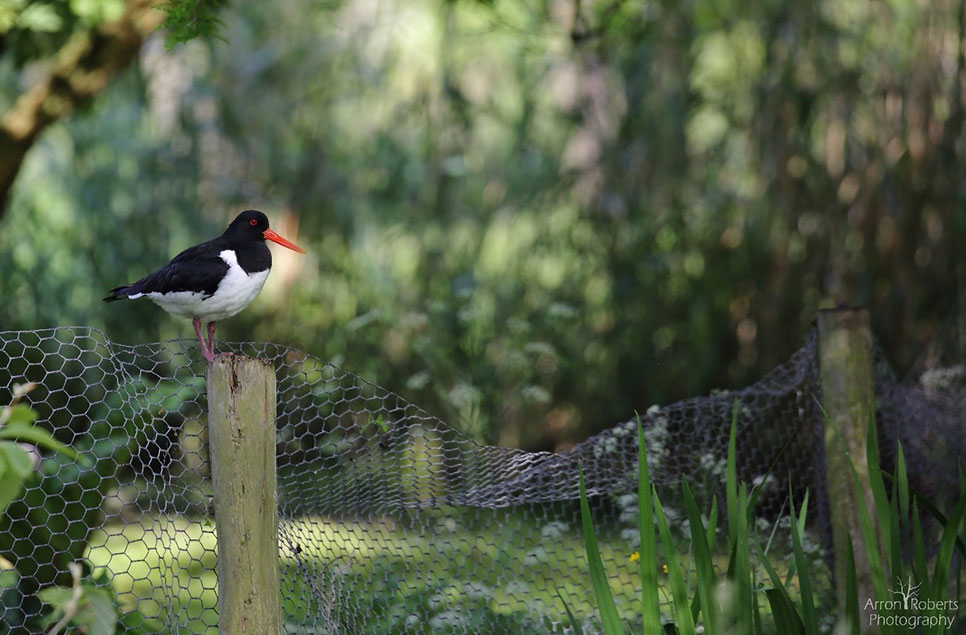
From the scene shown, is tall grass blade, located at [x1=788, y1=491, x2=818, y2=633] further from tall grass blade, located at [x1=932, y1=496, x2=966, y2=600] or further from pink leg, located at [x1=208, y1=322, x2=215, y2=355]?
pink leg, located at [x1=208, y1=322, x2=215, y2=355]

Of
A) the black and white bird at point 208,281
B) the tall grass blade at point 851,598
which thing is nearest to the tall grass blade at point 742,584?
the tall grass blade at point 851,598

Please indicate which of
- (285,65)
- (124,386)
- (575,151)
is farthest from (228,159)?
(124,386)

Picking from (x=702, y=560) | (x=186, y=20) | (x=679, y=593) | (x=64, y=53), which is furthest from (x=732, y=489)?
(x=64, y=53)

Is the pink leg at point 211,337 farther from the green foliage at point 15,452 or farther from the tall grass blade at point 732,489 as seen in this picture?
the green foliage at point 15,452

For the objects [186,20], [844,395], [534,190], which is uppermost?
[534,190]

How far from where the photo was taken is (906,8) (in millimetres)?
6129

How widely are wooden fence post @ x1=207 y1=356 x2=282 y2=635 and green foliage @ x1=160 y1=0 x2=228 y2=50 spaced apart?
1068 mm

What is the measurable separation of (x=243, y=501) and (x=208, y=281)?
1074mm

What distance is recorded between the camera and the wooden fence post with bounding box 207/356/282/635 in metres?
2.25

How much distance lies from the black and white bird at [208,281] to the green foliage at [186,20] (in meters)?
0.64

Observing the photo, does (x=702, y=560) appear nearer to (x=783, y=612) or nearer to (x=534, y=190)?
(x=783, y=612)

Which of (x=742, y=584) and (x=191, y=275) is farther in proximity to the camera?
(x=191, y=275)

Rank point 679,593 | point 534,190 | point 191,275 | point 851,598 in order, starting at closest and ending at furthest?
1. point 679,593
2. point 851,598
3. point 191,275
4. point 534,190

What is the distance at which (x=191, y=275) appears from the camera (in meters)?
3.16
